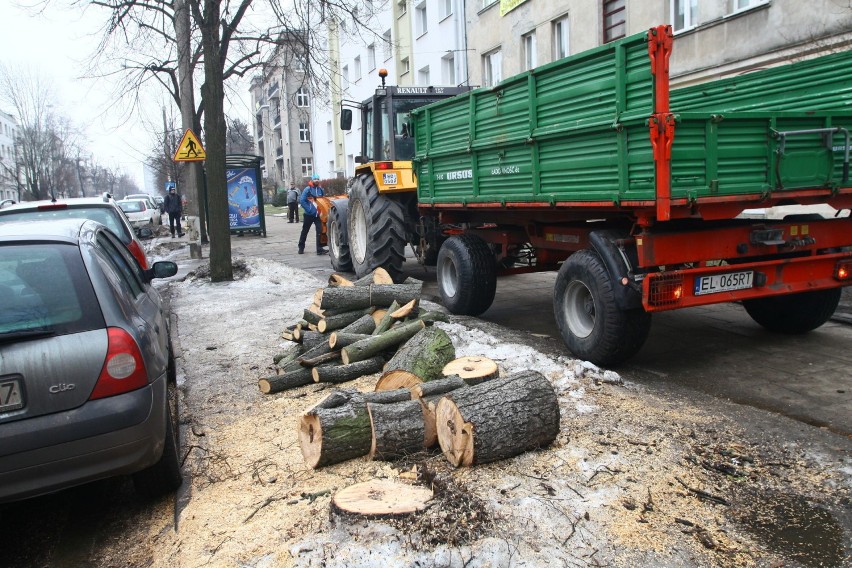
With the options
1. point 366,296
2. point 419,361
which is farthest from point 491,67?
point 419,361

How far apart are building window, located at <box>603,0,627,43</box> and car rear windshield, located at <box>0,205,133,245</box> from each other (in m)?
12.6

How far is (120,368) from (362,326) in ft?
9.87

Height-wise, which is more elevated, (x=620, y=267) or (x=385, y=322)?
(x=620, y=267)

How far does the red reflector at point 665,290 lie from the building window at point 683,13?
10954mm

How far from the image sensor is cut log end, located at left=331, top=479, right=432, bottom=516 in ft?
9.50

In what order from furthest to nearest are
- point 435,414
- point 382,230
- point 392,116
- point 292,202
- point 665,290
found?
point 292,202
point 392,116
point 382,230
point 665,290
point 435,414

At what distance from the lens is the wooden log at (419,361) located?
4.38m

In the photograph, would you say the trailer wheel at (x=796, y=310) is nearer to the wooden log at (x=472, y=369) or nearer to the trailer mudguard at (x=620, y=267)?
the trailer mudguard at (x=620, y=267)

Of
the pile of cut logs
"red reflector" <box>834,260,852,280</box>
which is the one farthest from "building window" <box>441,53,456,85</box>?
the pile of cut logs

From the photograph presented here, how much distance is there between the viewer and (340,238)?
11852 millimetres

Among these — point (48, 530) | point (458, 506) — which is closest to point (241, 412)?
point (48, 530)

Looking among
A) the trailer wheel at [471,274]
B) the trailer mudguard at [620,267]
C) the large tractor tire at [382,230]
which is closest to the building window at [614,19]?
the large tractor tire at [382,230]

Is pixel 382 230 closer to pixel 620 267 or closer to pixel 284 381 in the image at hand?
pixel 284 381

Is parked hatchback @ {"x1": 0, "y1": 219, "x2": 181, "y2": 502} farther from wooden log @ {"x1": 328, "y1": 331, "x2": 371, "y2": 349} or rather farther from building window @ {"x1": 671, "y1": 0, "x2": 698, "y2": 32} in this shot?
building window @ {"x1": 671, "y1": 0, "x2": 698, "y2": 32}
